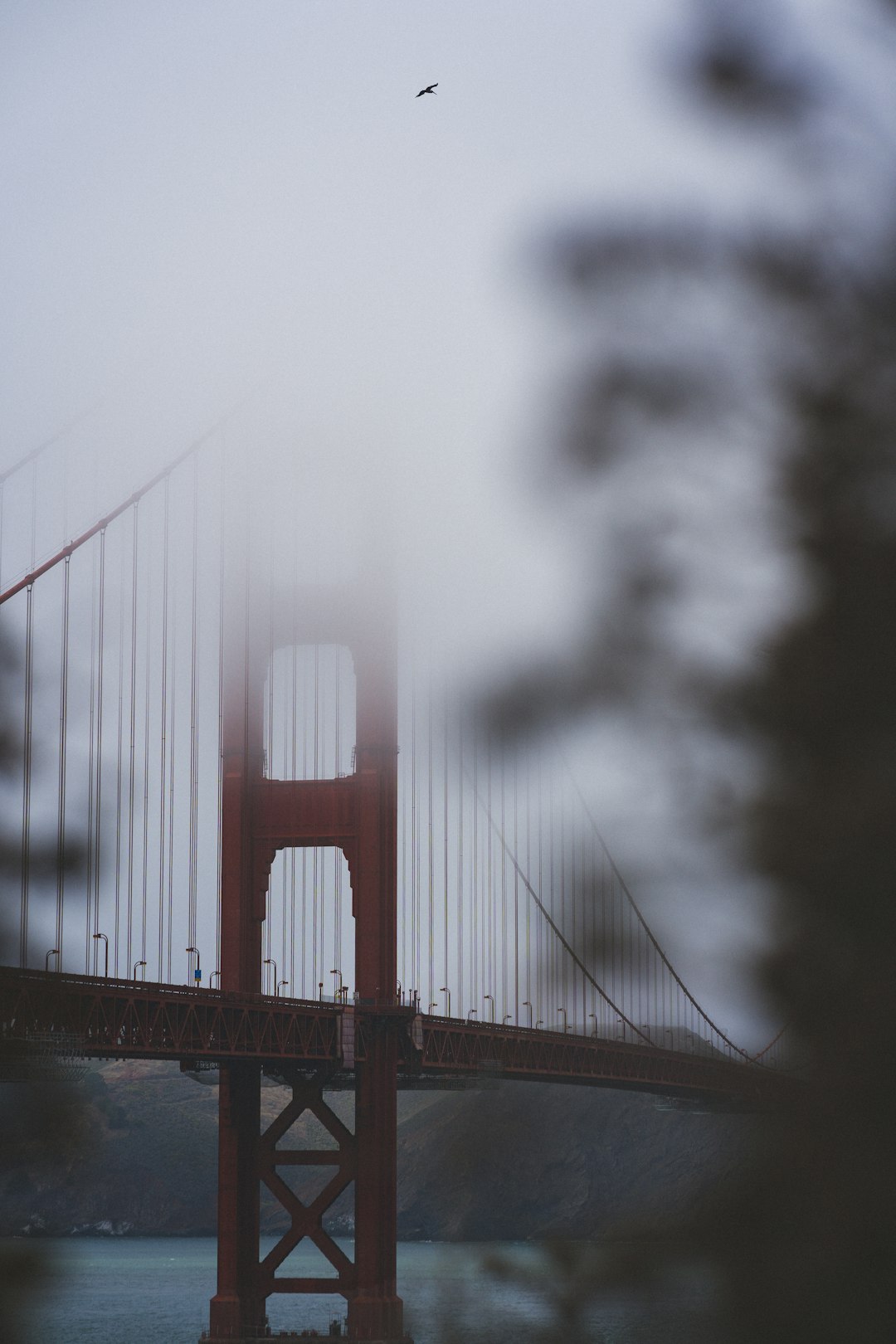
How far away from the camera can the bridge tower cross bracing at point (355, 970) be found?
40.5 meters

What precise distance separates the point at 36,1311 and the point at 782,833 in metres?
2.15

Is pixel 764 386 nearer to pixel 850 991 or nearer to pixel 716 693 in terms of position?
pixel 716 693

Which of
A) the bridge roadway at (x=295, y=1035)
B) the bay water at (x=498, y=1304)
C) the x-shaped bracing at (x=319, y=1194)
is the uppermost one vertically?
the bay water at (x=498, y=1304)

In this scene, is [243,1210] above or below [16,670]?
below

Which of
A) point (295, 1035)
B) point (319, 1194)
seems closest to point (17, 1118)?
point (295, 1035)

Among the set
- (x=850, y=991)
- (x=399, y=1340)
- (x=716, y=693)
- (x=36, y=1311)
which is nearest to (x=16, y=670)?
(x=36, y=1311)

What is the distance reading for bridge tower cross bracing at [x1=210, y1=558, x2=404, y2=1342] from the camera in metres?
40.5

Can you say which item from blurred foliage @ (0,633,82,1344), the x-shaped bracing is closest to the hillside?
blurred foliage @ (0,633,82,1344)

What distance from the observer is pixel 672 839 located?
3211 millimetres

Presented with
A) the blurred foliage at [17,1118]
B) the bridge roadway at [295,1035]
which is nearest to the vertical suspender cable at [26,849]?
the blurred foliage at [17,1118]

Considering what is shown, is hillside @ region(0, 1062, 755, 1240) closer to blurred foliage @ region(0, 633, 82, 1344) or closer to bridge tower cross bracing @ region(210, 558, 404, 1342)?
blurred foliage @ region(0, 633, 82, 1344)

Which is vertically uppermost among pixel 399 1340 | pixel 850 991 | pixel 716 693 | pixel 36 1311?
pixel 716 693

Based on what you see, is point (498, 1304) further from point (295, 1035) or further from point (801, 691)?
point (295, 1035)

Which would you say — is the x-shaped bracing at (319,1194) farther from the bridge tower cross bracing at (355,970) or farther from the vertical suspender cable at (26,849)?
the vertical suspender cable at (26,849)
